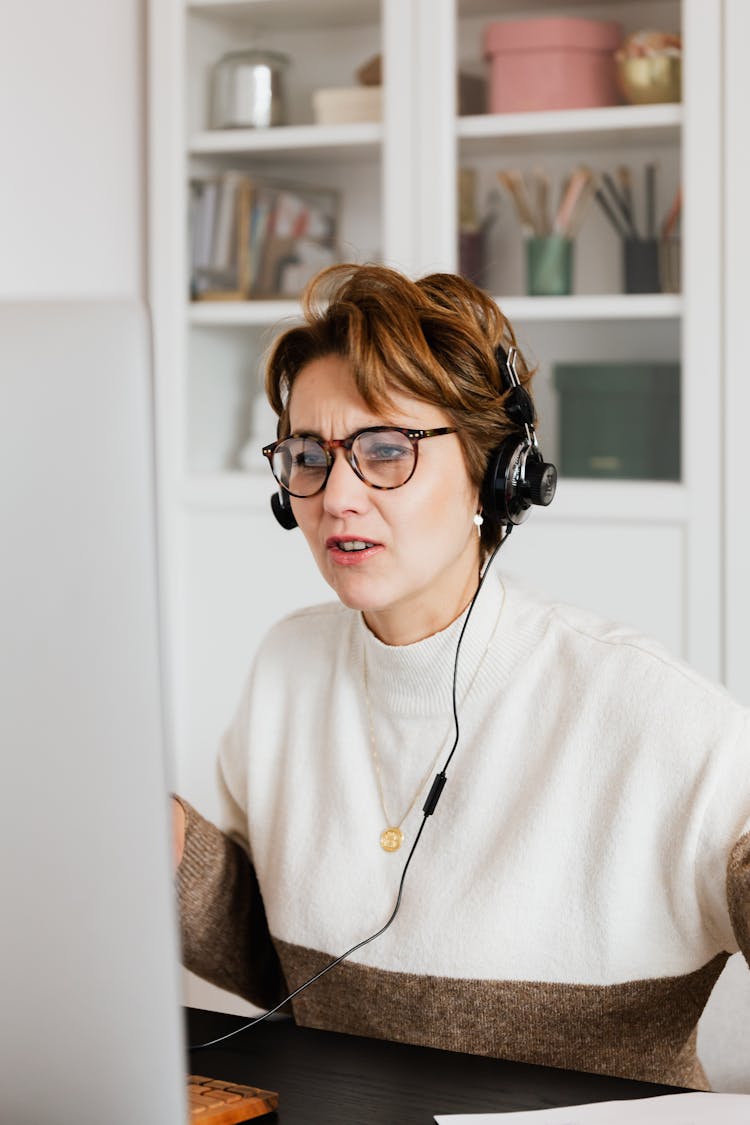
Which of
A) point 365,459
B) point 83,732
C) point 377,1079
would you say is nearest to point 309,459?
point 365,459

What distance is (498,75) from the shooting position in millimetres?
2816

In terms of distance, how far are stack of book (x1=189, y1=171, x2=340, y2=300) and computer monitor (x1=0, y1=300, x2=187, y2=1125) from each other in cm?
257

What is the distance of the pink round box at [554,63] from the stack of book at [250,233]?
51cm

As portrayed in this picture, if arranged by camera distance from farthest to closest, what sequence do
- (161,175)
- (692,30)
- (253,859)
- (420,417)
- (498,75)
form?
(161,175) < (498,75) < (692,30) < (253,859) < (420,417)

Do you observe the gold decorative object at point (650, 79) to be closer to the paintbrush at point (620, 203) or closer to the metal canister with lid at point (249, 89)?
the paintbrush at point (620, 203)

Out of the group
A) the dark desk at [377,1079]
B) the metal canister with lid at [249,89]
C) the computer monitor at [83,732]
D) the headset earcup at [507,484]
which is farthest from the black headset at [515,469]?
the metal canister with lid at [249,89]

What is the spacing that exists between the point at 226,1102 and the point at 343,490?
542 millimetres

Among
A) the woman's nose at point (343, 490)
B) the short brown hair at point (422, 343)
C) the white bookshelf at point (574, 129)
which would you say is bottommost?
the woman's nose at point (343, 490)

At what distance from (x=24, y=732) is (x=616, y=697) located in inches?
30.4

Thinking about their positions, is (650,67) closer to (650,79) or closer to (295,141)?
(650,79)

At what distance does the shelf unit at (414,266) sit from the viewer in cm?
266

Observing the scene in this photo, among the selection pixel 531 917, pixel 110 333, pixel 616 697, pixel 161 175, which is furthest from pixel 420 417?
pixel 161 175

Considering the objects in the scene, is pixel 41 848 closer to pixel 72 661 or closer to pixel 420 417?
pixel 72 661

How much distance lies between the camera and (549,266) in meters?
2.84
